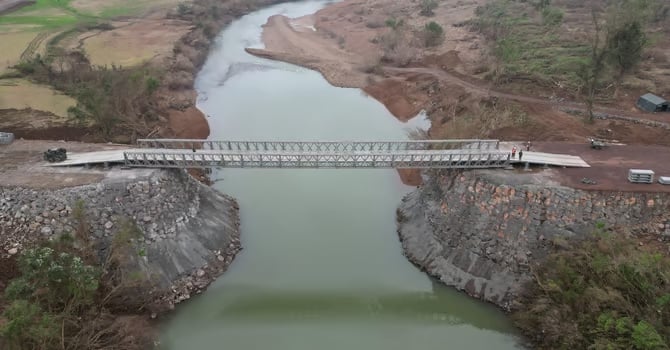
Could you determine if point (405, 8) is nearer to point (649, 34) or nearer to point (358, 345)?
point (649, 34)

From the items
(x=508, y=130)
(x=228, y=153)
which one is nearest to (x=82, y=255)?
(x=228, y=153)

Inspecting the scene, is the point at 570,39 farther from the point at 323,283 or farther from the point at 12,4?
the point at 12,4

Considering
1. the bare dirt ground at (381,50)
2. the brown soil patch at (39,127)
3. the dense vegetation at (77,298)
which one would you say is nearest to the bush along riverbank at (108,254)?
the dense vegetation at (77,298)

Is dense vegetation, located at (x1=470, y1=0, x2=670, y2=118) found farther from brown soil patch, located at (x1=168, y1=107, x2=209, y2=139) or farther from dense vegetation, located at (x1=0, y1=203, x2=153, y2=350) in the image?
dense vegetation, located at (x1=0, y1=203, x2=153, y2=350)

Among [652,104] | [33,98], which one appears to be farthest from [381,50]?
[33,98]

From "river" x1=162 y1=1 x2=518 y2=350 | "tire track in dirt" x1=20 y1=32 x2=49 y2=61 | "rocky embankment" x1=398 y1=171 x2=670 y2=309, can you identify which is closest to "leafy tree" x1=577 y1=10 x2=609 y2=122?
"rocky embankment" x1=398 y1=171 x2=670 y2=309
